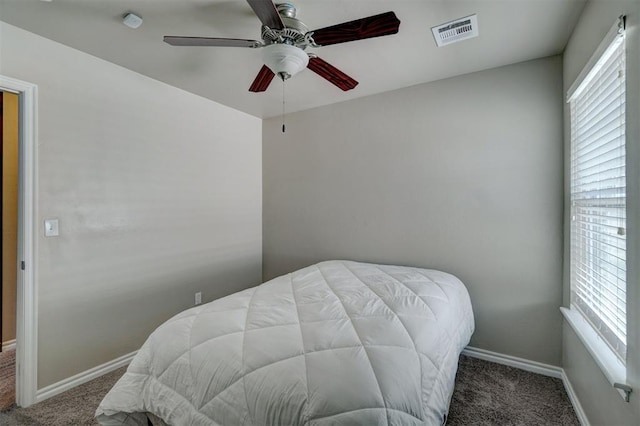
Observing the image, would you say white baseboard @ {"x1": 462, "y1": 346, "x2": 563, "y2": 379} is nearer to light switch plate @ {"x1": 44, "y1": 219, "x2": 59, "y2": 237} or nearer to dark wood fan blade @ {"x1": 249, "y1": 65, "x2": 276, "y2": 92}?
dark wood fan blade @ {"x1": 249, "y1": 65, "x2": 276, "y2": 92}

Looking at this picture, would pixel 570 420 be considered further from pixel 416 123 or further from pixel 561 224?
pixel 416 123

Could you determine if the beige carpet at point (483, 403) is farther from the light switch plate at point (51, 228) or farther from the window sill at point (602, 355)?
the light switch plate at point (51, 228)

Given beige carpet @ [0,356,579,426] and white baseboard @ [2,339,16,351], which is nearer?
beige carpet @ [0,356,579,426]

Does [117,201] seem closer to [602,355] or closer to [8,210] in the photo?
[8,210]

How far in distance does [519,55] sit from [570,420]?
2516 millimetres

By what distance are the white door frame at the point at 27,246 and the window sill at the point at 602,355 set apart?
3237mm

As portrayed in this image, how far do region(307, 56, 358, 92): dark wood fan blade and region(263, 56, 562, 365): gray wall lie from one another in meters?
0.98

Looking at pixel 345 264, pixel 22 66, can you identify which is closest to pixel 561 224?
pixel 345 264

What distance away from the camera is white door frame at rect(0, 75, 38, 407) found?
76.7 inches

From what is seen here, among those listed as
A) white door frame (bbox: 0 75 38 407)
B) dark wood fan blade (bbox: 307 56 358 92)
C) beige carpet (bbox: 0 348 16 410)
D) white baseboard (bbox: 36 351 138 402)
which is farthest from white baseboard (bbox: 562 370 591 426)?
beige carpet (bbox: 0 348 16 410)

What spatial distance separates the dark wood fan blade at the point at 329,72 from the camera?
1.87 meters

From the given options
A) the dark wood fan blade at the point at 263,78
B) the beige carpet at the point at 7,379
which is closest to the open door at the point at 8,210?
the beige carpet at the point at 7,379

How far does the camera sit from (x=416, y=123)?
112 inches

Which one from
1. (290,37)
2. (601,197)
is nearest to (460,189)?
(601,197)
